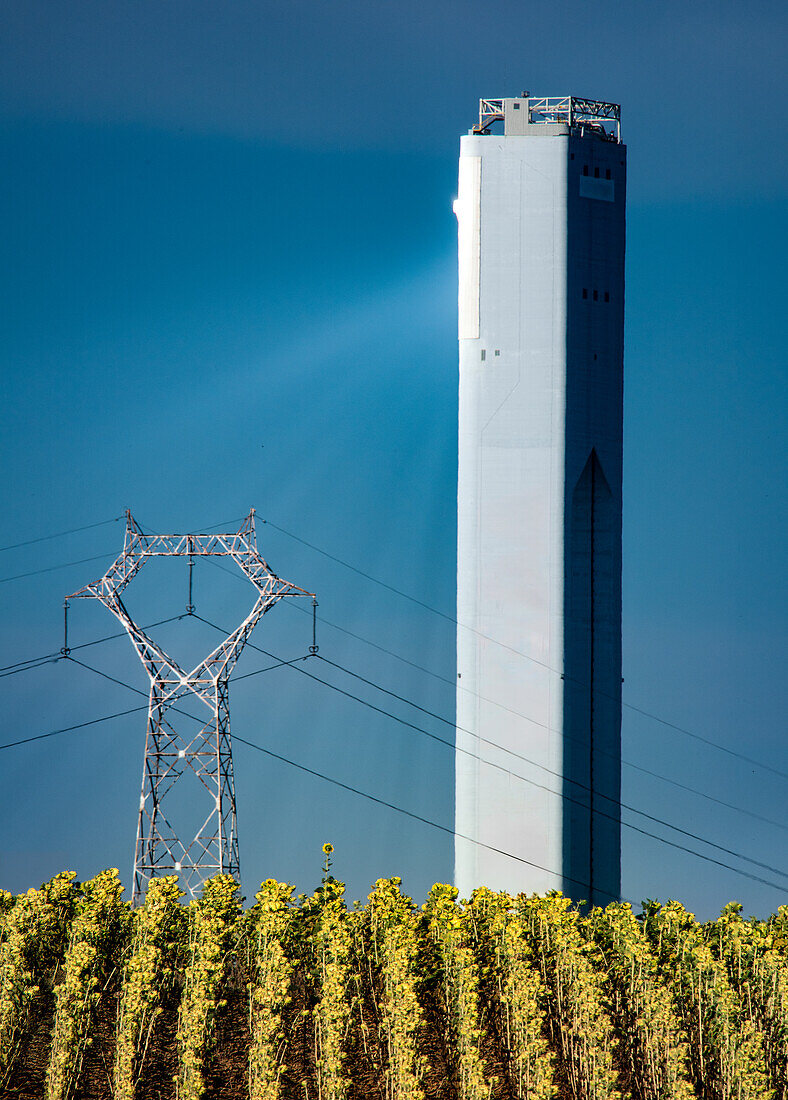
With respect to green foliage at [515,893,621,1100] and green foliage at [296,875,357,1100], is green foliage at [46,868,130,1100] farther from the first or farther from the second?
green foliage at [515,893,621,1100]

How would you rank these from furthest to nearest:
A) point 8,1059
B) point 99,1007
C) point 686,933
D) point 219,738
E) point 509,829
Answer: point 509,829 < point 219,738 < point 686,933 < point 99,1007 < point 8,1059

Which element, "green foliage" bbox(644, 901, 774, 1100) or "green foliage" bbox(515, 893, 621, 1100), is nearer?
"green foliage" bbox(515, 893, 621, 1100)

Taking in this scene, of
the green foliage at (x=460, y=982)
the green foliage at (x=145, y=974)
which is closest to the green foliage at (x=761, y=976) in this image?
the green foliage at (x=460, y=982)

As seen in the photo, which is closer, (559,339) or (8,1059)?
(8,1059)

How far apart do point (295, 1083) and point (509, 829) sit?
2017 centimetres

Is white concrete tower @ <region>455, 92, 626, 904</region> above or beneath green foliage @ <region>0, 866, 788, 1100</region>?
above

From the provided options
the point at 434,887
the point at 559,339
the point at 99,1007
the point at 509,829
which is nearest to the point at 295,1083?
the point at 99,1007

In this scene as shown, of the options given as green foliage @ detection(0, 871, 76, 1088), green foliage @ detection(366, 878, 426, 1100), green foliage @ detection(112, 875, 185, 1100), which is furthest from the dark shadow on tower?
green foliage @ detection(0, 871, 76, 1088)

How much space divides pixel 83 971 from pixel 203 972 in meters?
4.20

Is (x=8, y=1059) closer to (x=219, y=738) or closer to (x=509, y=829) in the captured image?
(x=219, y=738)

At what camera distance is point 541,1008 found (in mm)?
42375

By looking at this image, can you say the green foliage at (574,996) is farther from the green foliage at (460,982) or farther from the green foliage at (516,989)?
the green foliage at (460,982)

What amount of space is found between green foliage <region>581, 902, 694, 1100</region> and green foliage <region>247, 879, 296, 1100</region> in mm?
9088

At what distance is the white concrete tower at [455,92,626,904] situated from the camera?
56.3m
